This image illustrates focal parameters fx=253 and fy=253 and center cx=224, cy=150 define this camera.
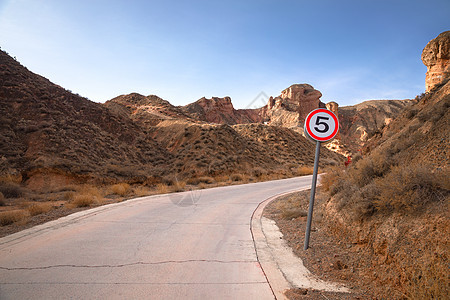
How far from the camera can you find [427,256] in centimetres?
288

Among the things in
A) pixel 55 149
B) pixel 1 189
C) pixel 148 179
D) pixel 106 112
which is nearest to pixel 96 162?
pixel 55 149

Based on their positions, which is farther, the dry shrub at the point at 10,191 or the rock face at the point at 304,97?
the rock face at the point at 304,97

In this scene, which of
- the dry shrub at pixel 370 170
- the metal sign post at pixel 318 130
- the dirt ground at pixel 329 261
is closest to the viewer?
the dirt ground at pixel 329 261

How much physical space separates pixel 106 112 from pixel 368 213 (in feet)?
109

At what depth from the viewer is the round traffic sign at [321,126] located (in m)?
4.84

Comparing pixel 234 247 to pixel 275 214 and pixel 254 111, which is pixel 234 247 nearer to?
pixel 275 214

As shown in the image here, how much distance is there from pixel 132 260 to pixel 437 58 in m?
23.2

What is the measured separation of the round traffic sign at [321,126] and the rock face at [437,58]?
1764 centimetres

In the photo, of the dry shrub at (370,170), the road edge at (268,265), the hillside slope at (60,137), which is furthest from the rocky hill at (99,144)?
the dry shrub at (370,170)

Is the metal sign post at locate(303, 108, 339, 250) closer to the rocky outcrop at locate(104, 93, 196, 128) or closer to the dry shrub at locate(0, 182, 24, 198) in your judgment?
the dry shrub at locate(0, 182, 24, 198)

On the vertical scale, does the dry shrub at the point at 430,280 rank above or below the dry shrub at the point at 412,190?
below

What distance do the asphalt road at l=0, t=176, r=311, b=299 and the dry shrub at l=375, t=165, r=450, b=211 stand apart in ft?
7.48

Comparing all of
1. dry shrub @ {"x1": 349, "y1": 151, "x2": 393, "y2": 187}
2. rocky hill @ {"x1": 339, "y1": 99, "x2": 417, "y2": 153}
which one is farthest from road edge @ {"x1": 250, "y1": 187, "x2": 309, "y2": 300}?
rocky hill @ {"x1": 339, "y1": 99, "x2": 417, "y2": 153}

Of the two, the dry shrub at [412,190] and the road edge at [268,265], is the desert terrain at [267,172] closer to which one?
the dry shrub at [412,190]
